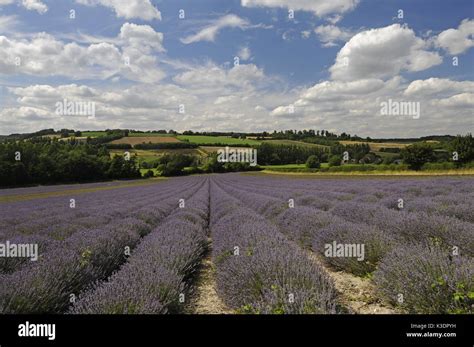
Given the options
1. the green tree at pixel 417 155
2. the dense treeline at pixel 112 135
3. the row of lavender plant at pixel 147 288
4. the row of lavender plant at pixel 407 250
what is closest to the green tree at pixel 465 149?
the green tree at pixel 417 155

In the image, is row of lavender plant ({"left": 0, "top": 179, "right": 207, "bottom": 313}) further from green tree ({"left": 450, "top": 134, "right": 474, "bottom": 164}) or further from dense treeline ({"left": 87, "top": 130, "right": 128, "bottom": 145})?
green tree ({"left": 450, "top": 134, "right": 474, "bottom": 164})

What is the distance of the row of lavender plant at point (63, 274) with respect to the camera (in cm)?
260

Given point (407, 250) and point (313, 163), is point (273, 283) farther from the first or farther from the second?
point (313, 163)

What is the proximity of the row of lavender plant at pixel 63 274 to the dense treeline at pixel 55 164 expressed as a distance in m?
11.3

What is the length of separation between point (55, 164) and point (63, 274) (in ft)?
92.8

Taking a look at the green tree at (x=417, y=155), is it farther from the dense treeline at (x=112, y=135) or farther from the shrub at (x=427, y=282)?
the shrub at (x=427, y=282)

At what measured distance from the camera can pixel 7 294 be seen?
2561mm

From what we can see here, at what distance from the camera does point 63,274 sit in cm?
313

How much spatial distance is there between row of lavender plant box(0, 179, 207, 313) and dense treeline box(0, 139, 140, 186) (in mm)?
11315

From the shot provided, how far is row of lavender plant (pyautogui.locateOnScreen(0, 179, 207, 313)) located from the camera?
2596 mm
